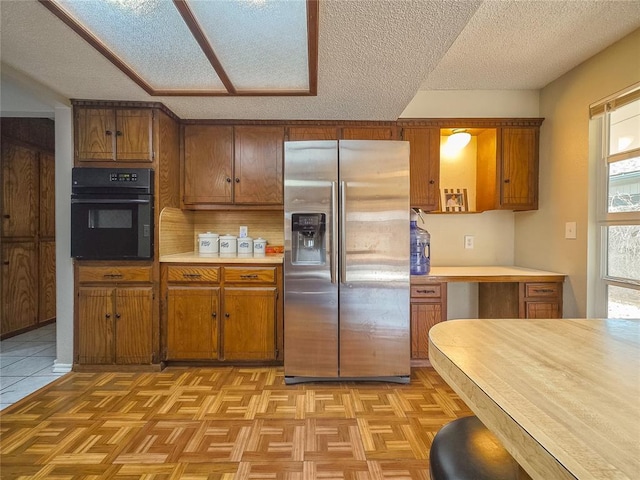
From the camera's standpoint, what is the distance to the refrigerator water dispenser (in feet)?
8.63

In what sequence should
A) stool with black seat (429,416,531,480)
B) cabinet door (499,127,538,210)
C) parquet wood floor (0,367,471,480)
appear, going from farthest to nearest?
cabinet door (499,127,538,210) → parquet wood floor (0,367,471,480) → stool with black seat (429,416,531,480)

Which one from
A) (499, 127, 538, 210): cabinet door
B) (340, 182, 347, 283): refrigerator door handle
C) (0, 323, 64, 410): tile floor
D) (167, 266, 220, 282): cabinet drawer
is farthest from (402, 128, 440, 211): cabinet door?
(0, 323, 64, 410): tile floor

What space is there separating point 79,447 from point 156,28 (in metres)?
2.25

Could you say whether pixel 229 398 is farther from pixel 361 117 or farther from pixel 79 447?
pixel 361 117

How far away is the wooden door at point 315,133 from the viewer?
3.16 metres

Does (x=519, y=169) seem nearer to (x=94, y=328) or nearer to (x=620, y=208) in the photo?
(x=620, y=208)

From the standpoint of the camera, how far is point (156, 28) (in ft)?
5.97

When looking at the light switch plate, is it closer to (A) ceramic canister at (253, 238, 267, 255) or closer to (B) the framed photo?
(B) the framed photo

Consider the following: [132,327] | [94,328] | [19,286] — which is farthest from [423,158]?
[19,286]

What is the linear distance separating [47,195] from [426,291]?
445 cm

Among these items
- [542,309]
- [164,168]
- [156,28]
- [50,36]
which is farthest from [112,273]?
[542,309]

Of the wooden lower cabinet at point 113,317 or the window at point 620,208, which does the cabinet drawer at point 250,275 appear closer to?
the wooden lower cabinet at point 113,317

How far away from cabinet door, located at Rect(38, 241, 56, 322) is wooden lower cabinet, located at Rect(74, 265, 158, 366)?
186 cm

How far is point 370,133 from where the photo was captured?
317 cm
